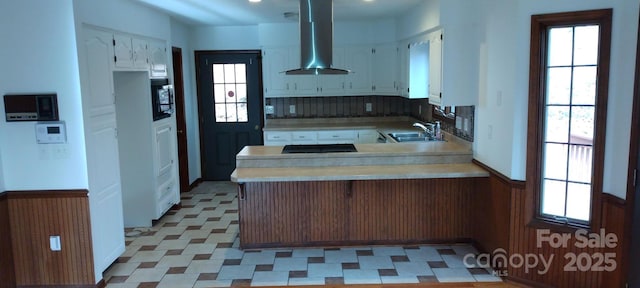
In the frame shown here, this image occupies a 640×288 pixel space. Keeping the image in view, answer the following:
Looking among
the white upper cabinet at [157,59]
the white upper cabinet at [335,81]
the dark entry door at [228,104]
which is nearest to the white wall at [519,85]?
the white upper cabinet at [335,81]

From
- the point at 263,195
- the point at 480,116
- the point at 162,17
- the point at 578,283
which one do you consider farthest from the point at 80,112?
the point at 578,283

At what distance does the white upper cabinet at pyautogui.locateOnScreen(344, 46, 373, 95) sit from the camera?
643 centimetres

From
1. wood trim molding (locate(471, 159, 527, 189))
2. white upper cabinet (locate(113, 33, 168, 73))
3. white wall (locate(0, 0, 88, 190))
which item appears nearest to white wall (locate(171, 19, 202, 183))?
white upper cabinet (locate(113, 33, 168, 73))

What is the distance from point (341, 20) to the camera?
6223mm

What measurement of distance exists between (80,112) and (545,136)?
→ 3.36m

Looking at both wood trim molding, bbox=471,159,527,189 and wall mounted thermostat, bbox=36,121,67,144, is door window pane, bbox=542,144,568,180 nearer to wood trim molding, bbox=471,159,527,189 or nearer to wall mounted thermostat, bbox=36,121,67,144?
wood trim molding, bbox=471,159,527,189

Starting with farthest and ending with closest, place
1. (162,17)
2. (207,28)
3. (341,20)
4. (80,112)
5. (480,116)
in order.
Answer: (207,28), (341,20), (162,17), (480,116), (80,112)

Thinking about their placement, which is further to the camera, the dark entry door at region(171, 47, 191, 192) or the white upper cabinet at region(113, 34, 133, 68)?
the dark entry door at region(171, 47, 191, 192)

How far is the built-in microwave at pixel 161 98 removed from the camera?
5.00 m

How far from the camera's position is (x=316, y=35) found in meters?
4.30

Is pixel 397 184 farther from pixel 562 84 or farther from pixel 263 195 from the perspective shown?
pixel 562 84

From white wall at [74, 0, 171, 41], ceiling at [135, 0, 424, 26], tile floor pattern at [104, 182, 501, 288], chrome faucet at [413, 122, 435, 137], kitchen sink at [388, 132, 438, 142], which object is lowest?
tile floor pattern at [104, 182, 501, 288]

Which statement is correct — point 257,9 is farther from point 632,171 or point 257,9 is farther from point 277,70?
point 632,171

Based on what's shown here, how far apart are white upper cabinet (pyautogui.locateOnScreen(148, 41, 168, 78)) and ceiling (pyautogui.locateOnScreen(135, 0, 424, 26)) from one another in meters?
0.40
